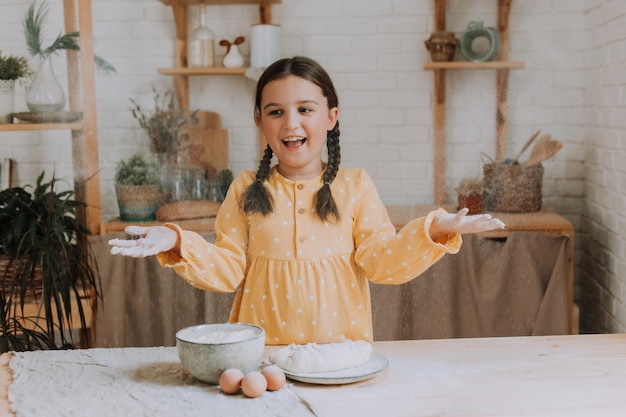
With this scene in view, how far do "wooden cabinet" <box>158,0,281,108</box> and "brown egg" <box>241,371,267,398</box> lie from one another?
1.69 metres

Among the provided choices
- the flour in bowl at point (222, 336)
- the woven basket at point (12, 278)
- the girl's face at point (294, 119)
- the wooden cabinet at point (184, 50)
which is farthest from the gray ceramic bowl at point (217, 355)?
the wooden cabinet at point (184, 50)

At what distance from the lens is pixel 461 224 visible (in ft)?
4.68

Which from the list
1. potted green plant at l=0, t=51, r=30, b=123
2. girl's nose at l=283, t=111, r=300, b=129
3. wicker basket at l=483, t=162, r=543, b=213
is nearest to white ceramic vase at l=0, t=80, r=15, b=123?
potted green plant at l=0, t=51, r=30, b=123

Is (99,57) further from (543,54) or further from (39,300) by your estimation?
(543,54)

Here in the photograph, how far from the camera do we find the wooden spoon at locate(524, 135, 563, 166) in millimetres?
2744

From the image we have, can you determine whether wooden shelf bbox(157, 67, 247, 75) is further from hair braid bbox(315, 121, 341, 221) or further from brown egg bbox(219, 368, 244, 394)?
brown egg bbox(219, 368, 244, 394)

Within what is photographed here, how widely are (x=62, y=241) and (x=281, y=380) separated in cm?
154

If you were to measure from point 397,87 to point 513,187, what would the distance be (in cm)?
54

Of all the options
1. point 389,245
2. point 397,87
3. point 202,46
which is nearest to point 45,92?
point 202,46

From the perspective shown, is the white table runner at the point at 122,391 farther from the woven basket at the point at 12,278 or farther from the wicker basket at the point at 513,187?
the wicker basket at the point at 513,187

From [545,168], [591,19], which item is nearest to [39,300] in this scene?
[545,168]

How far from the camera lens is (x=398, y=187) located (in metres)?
2.79

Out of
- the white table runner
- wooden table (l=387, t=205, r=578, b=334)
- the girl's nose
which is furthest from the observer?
wooden table (l=387, t=205, r=578, b=334)

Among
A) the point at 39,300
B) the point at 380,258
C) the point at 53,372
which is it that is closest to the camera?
the point at 53,372
